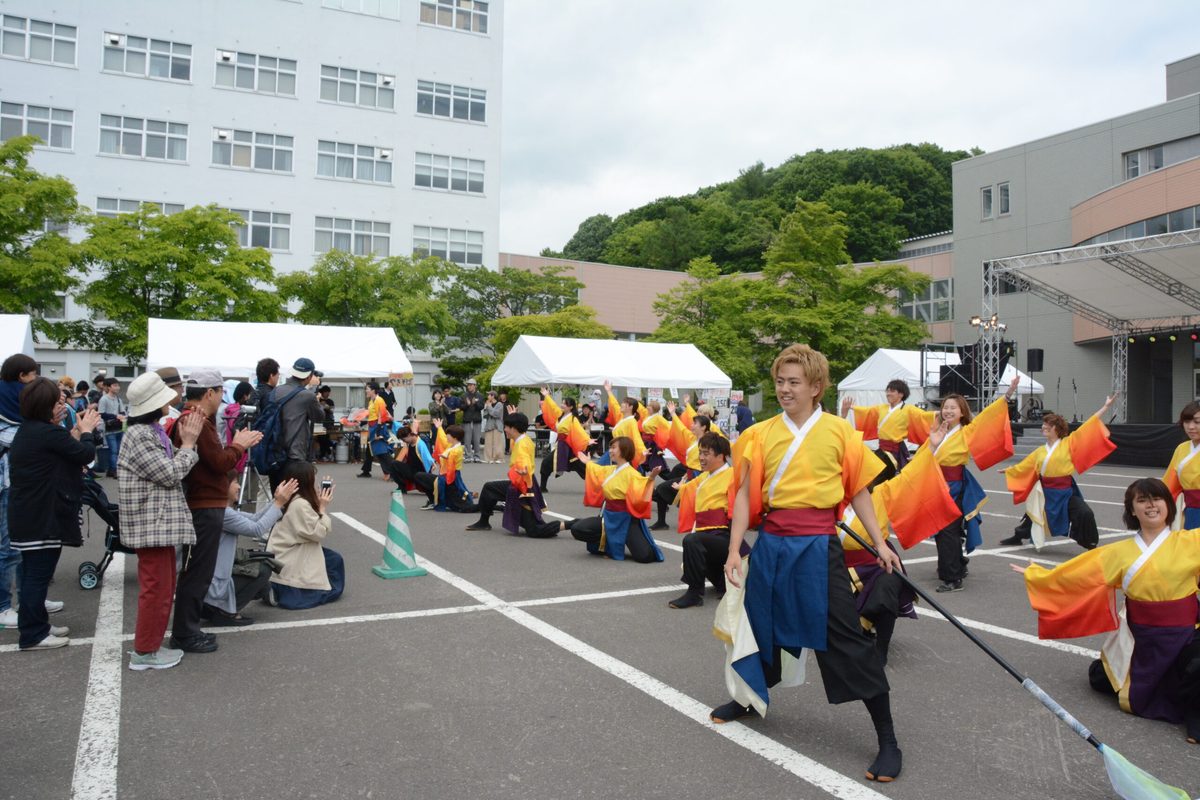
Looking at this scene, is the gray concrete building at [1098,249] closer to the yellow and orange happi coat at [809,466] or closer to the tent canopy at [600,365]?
the tent canopy at [600,365]

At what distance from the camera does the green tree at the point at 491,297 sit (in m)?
33.9

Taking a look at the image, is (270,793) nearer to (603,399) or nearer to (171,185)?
(603,399)

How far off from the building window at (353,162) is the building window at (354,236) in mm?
1906

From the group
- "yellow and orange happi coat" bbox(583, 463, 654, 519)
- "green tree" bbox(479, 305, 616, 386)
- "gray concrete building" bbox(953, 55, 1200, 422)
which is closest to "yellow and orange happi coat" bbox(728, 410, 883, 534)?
"yellow and orange happi coat" bbox(583, 463, 654, 519)

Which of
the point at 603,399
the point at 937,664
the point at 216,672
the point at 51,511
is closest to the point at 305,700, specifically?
the point at 216,672

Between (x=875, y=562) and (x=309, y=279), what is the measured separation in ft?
88.0

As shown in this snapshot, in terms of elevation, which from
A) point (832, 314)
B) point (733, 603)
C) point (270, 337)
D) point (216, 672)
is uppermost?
point (832, 314)

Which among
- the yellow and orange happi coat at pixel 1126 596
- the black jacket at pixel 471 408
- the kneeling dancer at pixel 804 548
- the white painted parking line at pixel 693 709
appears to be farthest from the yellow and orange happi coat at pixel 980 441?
the black jacket at pixel 471 408

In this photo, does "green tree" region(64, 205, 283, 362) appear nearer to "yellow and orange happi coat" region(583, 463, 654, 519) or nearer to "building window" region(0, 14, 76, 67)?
"building window" region(0, 14, 76, 67)

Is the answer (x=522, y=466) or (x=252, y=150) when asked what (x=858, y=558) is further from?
(x=252, y=150)

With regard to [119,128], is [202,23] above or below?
above

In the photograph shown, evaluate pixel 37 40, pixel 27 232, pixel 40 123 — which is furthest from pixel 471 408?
pixel 37 40

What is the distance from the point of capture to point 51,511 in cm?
505

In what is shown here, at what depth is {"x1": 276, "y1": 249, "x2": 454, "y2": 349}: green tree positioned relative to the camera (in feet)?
91.6
